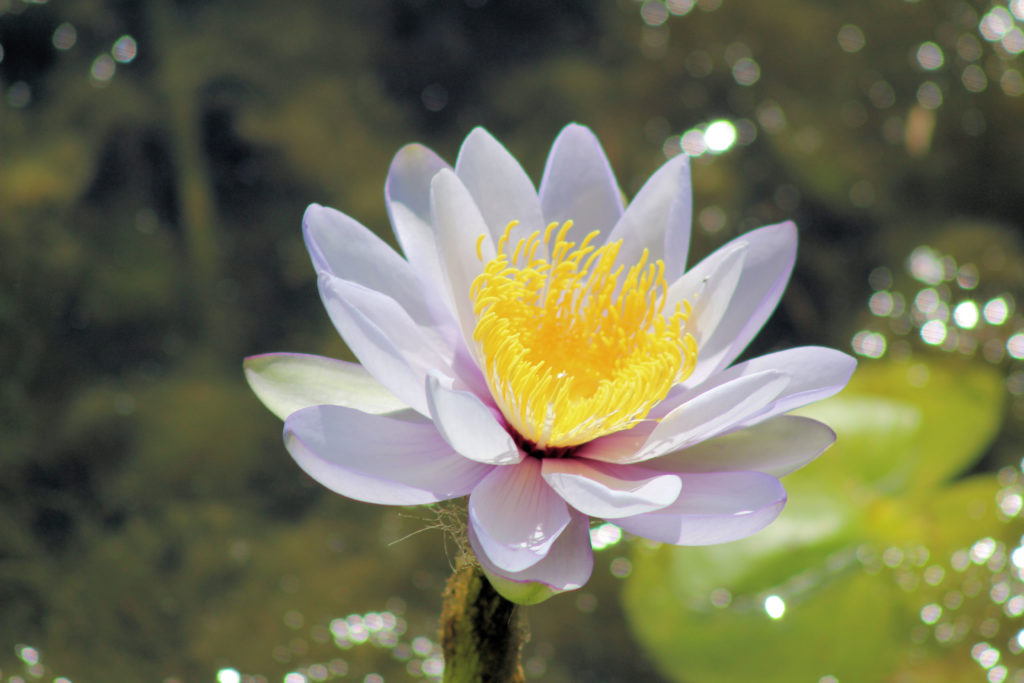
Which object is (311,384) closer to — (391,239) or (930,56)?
(391,239)

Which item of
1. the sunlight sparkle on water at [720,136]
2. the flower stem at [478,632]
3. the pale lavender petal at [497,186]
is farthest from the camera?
the sunlight sparkle on water at [720,136]

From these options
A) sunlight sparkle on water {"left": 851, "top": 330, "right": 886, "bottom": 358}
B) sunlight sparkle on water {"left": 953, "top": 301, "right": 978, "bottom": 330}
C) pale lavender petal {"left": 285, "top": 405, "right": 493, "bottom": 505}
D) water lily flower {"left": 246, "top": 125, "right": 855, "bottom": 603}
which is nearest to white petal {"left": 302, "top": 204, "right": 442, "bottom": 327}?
water lily flower {"left": 246, "top": 125, "right": 855, "bottom": 603}

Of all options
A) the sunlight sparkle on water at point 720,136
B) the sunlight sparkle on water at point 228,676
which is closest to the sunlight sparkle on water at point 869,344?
the sunlight sparkle on water at point 720,136

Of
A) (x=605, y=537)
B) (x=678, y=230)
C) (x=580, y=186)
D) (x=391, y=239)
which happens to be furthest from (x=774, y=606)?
(x=391, y=239)

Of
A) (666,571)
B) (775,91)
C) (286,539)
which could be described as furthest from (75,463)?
(775,91)

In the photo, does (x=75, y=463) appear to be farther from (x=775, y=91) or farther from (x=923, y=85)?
(x=923, y=85)

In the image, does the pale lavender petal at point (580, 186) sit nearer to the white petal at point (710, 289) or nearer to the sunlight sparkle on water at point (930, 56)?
the white petal at point (710, 289)
